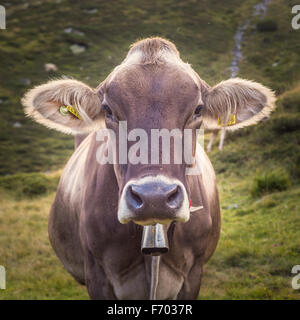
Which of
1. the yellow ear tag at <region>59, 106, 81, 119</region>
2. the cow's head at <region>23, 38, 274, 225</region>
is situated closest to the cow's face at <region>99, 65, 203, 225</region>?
the cow's head at <region>23, 38, 274, 225</region>

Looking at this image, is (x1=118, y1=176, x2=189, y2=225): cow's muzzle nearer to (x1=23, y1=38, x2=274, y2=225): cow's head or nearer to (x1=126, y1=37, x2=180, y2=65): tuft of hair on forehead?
(x1=23, y1=38, x2=274, y2=225): cow's head

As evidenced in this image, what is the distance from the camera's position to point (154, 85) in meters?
2.94

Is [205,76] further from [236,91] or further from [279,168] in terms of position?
[236,91]

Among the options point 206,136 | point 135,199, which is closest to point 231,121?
point 135,199

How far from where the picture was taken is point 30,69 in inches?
1217

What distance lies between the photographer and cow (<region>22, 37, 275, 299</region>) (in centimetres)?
292

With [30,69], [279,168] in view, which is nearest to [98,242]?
[279,168]

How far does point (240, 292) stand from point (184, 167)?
13.3ft

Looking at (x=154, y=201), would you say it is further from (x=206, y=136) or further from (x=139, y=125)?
(x=206, y=136)

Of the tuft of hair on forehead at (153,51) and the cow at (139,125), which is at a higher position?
the tuft of hair on forehead at (153,51)

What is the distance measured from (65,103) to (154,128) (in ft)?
4.08

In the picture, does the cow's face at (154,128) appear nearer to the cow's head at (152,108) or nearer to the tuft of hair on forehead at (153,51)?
the cow's head at (152,108)

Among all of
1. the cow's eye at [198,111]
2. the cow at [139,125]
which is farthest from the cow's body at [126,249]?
the cow's eye at [198,111]

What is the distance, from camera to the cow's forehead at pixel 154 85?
2.91 meters
